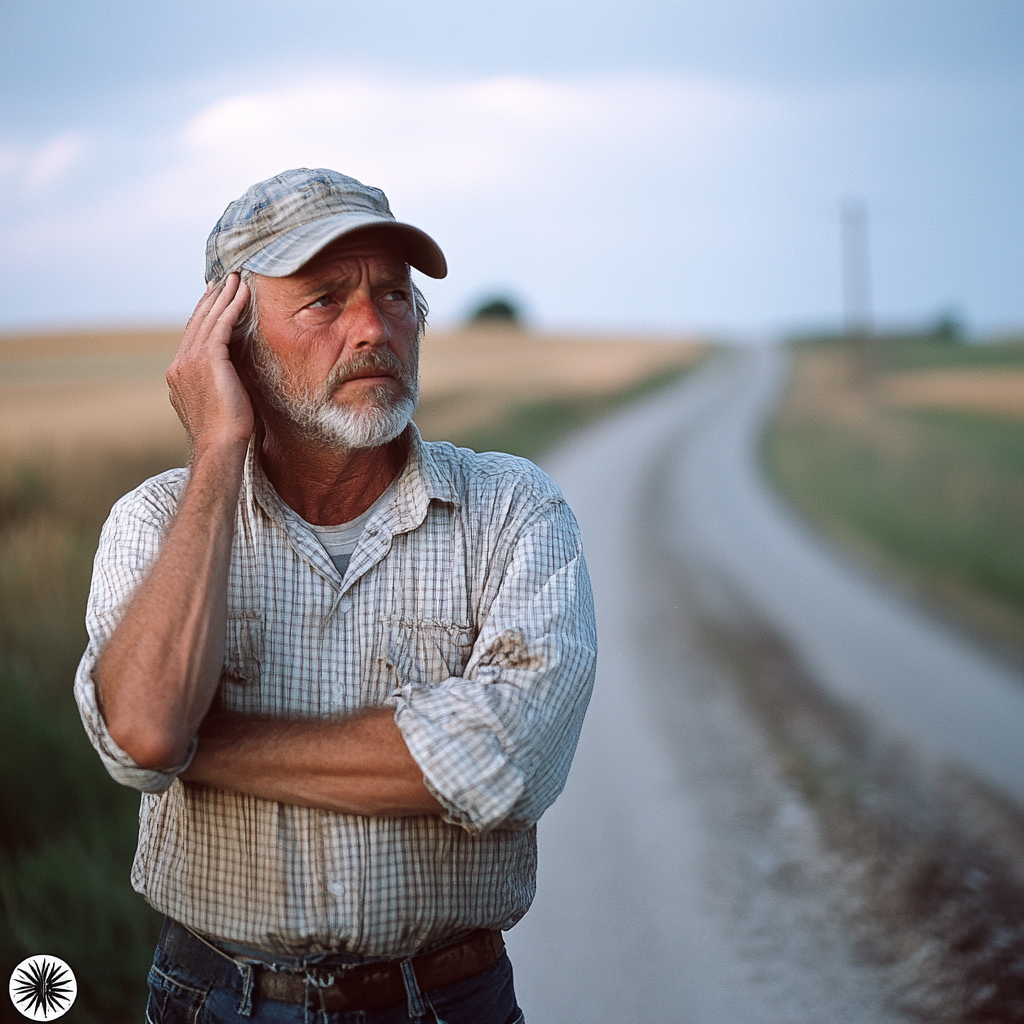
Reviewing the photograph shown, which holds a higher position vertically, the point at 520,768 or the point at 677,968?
the point at 520,768

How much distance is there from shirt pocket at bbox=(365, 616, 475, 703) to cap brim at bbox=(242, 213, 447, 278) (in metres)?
0.63

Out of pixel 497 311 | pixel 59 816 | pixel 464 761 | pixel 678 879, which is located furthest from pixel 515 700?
pixel 497 311

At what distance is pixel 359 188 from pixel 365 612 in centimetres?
78

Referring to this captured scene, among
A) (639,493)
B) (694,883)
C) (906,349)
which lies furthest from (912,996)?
(906,349)

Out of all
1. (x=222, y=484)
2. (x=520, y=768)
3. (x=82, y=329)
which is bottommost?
(x=82, y=329)

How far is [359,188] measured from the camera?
79.7 inches

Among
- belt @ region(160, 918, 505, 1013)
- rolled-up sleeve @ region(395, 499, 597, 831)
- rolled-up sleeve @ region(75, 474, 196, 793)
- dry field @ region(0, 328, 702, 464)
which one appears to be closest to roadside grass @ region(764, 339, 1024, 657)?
dry field @ region(0, 328, 702, 464)

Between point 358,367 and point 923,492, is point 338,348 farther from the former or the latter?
point 923,492

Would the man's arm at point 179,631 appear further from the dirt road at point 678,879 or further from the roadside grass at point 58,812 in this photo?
the dirt road at point 678,879

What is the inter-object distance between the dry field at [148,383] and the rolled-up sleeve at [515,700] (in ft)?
20.6

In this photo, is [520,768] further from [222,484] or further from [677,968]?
[677,968]

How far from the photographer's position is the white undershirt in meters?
1.97

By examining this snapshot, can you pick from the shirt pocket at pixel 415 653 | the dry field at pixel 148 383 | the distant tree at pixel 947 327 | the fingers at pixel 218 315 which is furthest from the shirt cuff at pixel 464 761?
the distant tree at pixel 947 327

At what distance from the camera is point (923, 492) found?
1338cm
